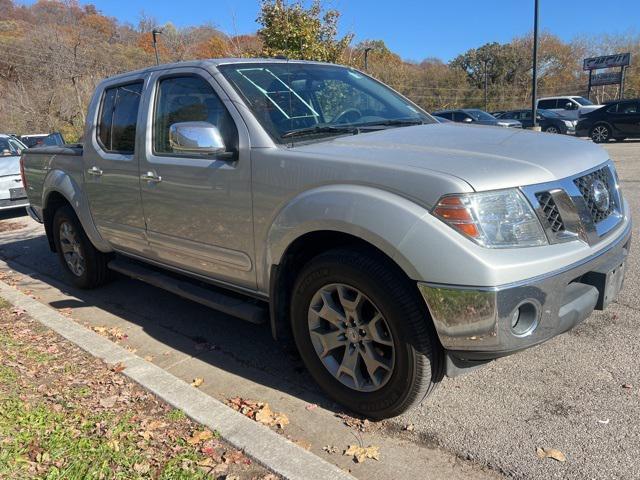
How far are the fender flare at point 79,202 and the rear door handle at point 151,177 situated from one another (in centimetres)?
121

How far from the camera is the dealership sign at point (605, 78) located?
35.3 m

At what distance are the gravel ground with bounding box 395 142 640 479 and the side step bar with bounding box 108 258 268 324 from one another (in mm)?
1120

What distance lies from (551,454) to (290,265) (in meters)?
1.66

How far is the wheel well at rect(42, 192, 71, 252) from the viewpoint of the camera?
223 inches

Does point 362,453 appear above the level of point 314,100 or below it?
below

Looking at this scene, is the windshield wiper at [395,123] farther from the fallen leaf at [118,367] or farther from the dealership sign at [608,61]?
the dealership sign at [608,61]

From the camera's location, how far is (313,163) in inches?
116

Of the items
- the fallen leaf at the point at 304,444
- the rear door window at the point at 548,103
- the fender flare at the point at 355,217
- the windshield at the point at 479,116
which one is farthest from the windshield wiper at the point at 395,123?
the rear door window at the point at 548,103

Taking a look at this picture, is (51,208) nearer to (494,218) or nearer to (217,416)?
(217,416)

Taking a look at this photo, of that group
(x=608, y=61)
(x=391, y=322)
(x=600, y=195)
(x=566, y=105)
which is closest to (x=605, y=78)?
(x=608, y=61)

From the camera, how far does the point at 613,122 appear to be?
1948 cm

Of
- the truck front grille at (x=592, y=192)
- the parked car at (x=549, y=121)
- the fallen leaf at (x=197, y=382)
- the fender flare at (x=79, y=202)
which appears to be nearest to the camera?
the truck front grille at (x=592, y=192)

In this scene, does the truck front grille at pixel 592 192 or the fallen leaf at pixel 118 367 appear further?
the fallen leaf at pixel 118 367

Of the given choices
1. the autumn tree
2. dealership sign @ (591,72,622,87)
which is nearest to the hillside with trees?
dealership sign @ (591,72,622,87)
